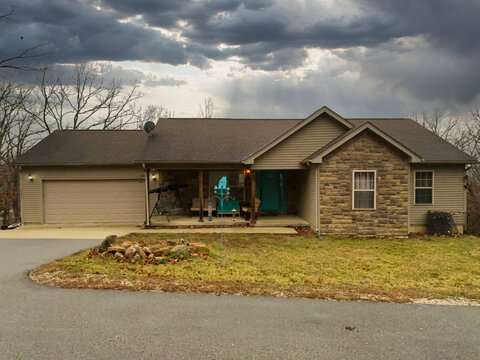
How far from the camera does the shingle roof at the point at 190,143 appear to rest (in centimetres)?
1440

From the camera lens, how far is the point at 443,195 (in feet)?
47.2

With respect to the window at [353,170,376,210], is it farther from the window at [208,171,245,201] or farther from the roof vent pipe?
the roof vent pipe

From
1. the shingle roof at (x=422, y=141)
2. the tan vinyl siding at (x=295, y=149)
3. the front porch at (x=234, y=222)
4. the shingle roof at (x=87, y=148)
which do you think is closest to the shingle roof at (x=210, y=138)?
the tan vinyl siding at (x=295, y=149)

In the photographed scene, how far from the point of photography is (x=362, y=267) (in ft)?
26.8

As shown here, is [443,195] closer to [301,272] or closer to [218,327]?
[301,272]

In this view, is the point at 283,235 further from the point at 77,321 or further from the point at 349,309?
the point at 77,321

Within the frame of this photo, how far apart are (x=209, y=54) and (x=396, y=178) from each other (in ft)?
72.5

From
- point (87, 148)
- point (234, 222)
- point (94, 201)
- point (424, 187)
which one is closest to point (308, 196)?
point (234, 222)

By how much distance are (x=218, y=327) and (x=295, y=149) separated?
9896 millimetres

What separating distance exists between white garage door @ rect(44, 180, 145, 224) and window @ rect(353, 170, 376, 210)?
31.0 ft

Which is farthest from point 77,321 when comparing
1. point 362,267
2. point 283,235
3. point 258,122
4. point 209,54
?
point 209,54

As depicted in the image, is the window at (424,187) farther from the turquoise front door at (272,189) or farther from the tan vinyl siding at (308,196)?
the turquoise front door at (272,189)

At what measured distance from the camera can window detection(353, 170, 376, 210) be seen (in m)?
12.5

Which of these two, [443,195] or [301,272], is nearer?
[301,272]
